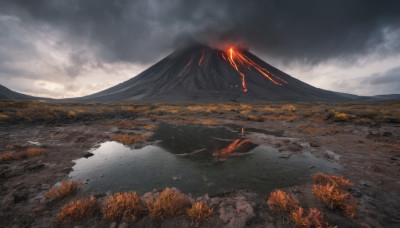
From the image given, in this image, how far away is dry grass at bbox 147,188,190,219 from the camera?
517 centimetres

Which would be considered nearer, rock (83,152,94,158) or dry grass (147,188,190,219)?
dry grass (147,188,190,219)

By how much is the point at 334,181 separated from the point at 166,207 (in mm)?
7354

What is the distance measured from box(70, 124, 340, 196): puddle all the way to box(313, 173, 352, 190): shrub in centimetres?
62

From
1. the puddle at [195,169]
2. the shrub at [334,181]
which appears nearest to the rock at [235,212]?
the puddle at [195,169]

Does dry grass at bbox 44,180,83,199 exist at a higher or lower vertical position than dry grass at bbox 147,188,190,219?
lower

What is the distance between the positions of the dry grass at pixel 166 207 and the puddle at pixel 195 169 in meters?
1.74

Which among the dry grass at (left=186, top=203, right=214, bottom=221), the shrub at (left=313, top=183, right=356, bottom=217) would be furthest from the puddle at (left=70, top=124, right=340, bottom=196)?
the shrub at (left=313, top=183, right=356, bottom=217)

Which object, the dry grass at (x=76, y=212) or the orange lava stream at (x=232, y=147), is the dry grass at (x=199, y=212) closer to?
the dry grass at (x=76, y=212)

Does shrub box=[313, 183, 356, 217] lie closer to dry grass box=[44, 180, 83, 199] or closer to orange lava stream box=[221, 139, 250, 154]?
orange lava stream box=[221, 139, 250, 154]

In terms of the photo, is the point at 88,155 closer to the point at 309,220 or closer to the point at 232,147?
the point at 232,147

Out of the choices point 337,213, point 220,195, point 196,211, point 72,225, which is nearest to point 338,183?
point 337,213

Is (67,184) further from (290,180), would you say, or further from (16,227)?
(290,180)

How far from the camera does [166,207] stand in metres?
5.29

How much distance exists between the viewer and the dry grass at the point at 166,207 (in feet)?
17.0
